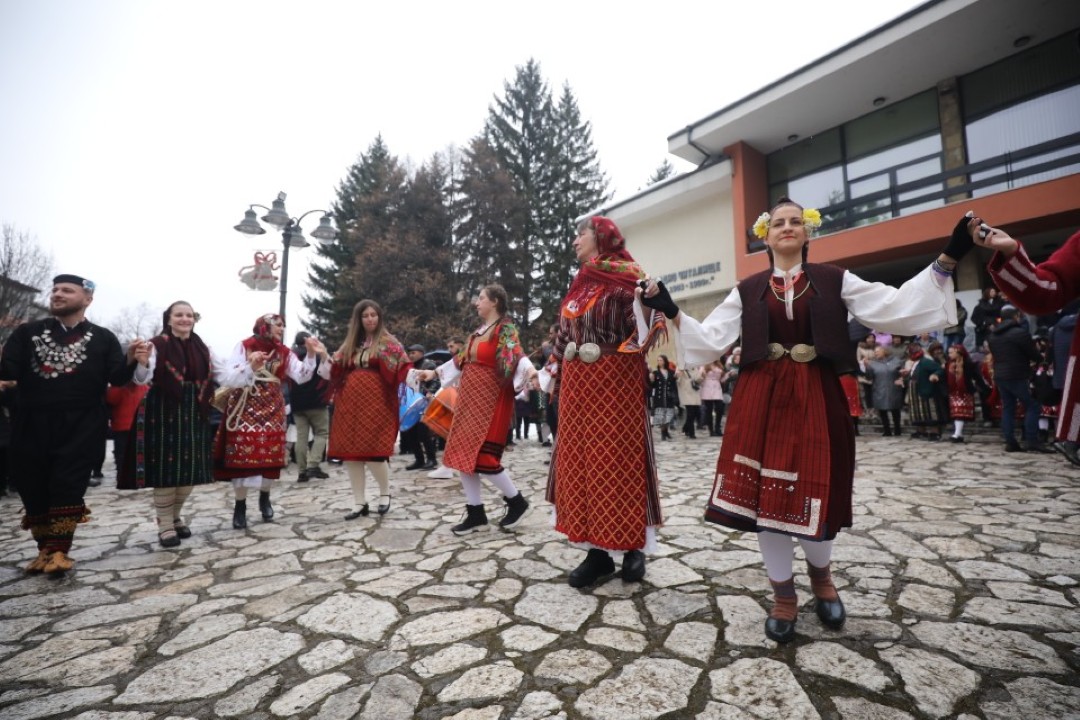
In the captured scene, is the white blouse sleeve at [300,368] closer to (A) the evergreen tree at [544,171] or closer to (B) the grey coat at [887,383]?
(B) the grey coat at [887,383]

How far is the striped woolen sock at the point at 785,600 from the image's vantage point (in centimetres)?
235

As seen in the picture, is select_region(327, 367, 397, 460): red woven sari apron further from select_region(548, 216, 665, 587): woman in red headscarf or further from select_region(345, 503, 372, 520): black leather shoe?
select_region(548, 216, 665, 587): woman in red headscarf

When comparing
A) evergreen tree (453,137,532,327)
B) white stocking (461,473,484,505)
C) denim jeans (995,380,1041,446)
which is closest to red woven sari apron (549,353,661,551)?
white stocking (461,473,484,505)

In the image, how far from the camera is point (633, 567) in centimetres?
306

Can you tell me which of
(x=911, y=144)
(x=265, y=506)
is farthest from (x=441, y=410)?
(x=911, y=144)

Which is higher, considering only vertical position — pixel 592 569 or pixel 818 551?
pixel 818 551

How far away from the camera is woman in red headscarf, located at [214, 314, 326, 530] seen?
4617 millimetres

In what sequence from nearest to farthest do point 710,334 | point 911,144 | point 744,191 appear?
point 710,334, point 911,144, point 744,191

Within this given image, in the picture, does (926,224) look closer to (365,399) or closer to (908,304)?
(908,304)

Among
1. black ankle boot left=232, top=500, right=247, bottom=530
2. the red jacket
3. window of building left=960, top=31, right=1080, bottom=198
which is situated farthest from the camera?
window of building left=960, top=31, right=1080, bottom=198

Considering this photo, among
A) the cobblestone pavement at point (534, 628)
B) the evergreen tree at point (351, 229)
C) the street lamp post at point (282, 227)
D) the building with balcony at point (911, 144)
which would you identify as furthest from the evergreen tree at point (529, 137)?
the cobblestone pavement at point (534, 628)

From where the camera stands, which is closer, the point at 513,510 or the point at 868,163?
the point at 513,510

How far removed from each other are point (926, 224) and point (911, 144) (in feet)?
9.35

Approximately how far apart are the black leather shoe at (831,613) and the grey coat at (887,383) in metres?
9.00
